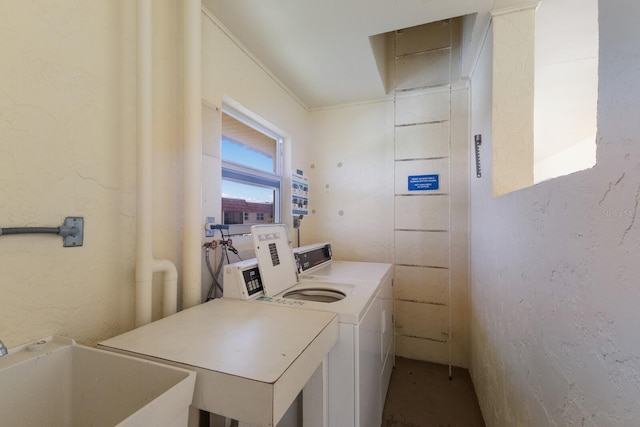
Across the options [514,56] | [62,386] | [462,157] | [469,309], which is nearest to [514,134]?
[514,56]

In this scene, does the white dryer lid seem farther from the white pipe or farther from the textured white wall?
the textured white wall

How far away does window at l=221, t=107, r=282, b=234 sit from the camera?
1932 mm

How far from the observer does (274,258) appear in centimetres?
166

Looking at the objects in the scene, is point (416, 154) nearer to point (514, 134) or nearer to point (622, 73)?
point (514, 134)

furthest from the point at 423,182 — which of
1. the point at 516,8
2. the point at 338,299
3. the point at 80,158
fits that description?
the point at 80,158

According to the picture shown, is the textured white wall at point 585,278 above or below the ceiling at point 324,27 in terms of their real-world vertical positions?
below

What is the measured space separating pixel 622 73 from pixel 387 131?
226cm

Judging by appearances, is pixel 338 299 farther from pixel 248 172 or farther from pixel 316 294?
pixel 248 172

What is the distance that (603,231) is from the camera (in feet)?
2.23

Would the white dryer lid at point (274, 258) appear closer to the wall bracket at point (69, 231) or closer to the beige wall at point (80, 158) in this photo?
the beige wall at point (80, 158)

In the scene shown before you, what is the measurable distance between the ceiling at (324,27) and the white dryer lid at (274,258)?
132cm

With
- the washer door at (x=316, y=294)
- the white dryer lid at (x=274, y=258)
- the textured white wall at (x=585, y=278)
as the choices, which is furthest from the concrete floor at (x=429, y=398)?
the white dryer lid at (x=274, y=258)

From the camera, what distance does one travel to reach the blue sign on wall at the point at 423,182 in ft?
8.52

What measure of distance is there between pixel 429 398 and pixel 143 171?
2512mm
